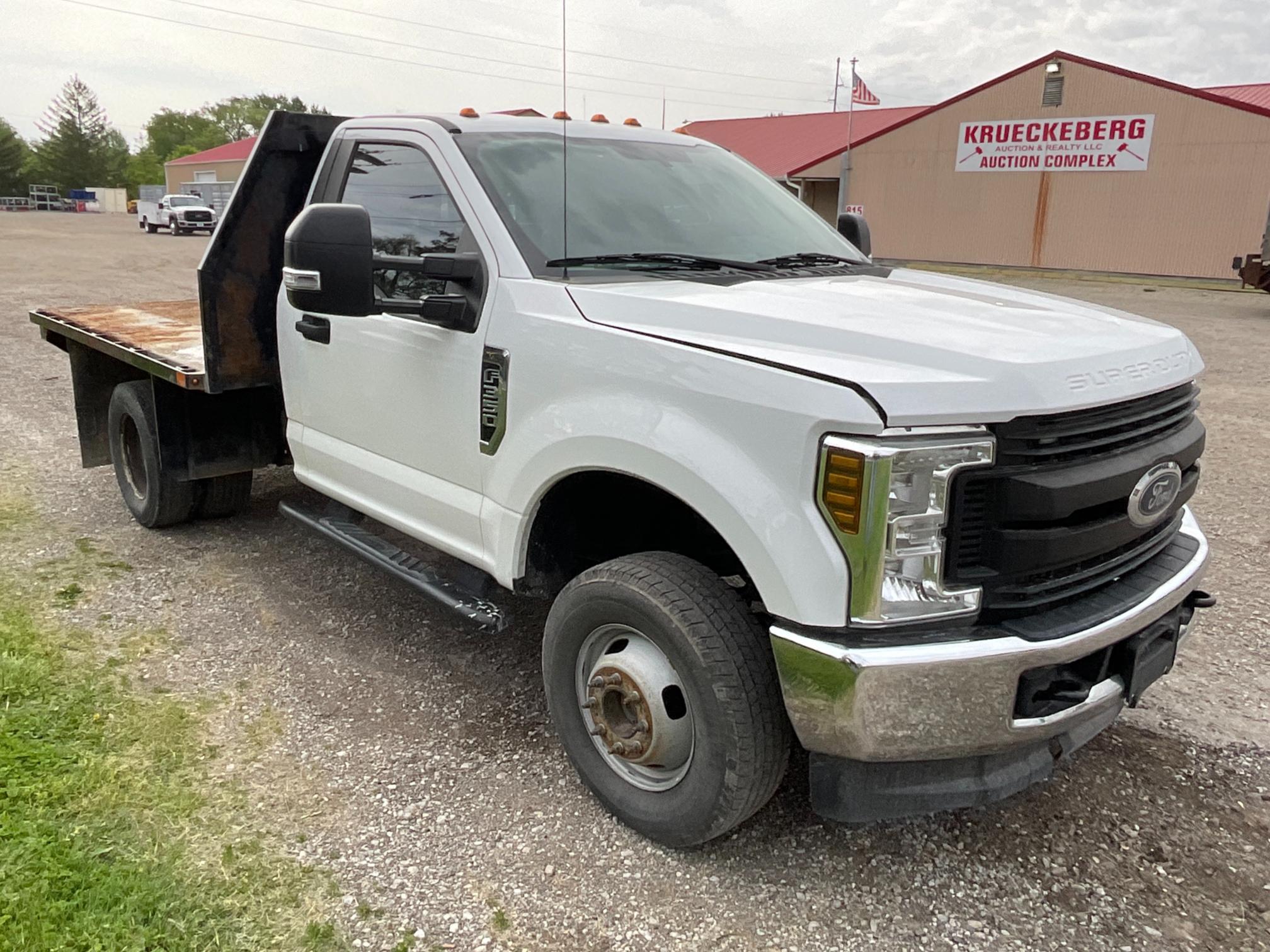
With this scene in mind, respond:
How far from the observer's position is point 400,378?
352cm

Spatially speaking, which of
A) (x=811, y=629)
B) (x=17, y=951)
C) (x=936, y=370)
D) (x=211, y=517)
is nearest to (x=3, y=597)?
(x=211, y=517)

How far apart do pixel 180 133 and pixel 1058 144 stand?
4463 inches

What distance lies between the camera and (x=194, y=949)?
94.5 inches

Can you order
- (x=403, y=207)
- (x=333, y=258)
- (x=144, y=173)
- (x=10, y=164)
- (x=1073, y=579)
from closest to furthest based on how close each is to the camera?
1. (x=1073, y=579)
2. (x=333, y=258)
3. (x=403, y=207)
4. (x=10, y=164)
5. (x=144, y=173)

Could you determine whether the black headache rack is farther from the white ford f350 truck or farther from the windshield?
the windshield

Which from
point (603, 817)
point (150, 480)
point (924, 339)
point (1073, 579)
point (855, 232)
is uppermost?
point (855, 232)

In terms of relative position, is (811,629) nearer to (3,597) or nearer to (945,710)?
(945,710)

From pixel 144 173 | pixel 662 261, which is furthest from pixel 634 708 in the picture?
pixel 144 173

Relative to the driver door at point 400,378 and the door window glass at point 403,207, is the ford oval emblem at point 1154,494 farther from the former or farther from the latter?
the door window glass at point 403,207

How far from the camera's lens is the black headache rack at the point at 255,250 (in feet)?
14.3

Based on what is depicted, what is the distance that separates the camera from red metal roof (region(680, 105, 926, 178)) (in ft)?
110

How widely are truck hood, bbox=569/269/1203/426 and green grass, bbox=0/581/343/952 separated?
5.69 feet

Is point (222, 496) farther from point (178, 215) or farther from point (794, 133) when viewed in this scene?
point (178, 215)

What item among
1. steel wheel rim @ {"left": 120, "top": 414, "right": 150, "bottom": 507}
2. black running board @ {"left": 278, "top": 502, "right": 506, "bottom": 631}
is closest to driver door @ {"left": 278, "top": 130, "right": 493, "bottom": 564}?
black running board @ {"left": 278, "top": 502, "right": 506, "bottom": 631}
